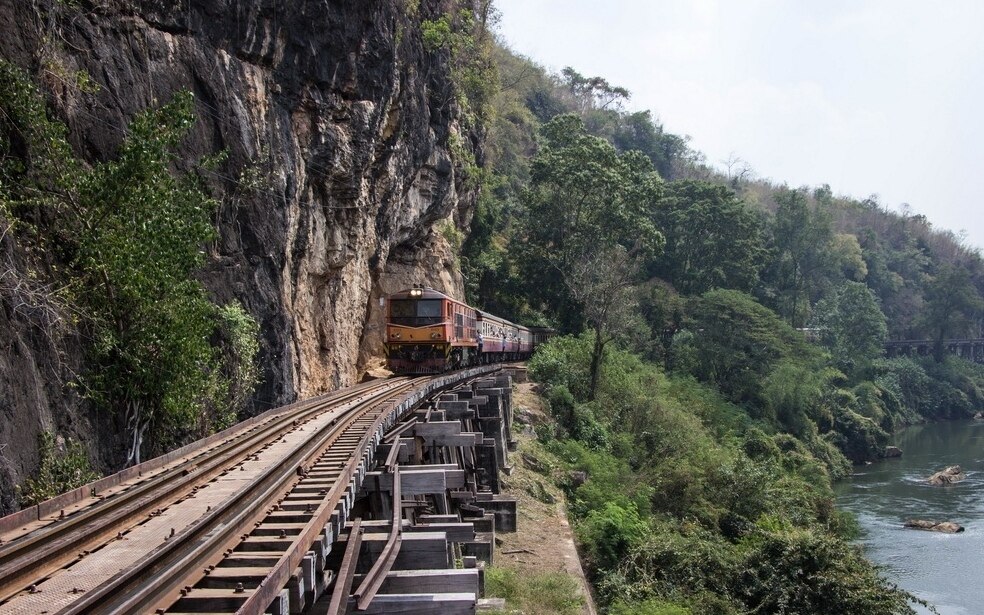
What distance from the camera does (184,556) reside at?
16.1 ft

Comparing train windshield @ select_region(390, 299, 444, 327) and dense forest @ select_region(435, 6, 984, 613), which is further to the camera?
train windshield @ select_region(390, 299, 444, 327)

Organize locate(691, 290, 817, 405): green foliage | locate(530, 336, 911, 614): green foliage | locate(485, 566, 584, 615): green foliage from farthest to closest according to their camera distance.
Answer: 1. locate(691, 290, 817, 405): green foliage
2. locate(530, 336, 911, 614): green foliage
3. locate(485, 566, 584, 615): green foliage

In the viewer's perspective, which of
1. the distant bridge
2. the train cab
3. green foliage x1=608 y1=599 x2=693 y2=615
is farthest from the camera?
Result: the distant bridge

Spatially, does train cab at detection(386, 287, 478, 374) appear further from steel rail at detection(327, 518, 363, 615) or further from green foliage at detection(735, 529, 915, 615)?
steel rail at detection(327, 518, 363, 615)

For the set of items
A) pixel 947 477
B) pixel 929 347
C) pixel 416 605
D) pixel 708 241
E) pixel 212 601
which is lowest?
pixel 947 477

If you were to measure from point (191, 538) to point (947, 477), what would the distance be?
113 feet

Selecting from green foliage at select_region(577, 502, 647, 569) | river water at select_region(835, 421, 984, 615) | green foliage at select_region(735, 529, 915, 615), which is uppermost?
green foliage at select_region(577, 502, 647, 569)

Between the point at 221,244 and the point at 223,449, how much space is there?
22.3 feet

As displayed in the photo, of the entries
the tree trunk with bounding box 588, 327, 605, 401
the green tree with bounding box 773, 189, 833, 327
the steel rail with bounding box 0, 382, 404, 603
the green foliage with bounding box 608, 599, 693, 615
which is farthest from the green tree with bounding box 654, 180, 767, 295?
the steel rail with bounding box 0, 382, 404, 603

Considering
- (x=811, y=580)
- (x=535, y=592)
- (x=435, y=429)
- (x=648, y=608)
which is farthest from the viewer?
(x=811, y=580)

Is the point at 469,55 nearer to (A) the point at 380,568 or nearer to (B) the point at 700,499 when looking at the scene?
(B) the point at 700,499

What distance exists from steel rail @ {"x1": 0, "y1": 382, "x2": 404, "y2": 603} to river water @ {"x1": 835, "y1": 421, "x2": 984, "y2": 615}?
Result: 1300 centimetres

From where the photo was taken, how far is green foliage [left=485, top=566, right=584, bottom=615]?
10.8 m

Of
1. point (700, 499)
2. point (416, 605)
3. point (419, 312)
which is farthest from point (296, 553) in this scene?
point (419, 312)
